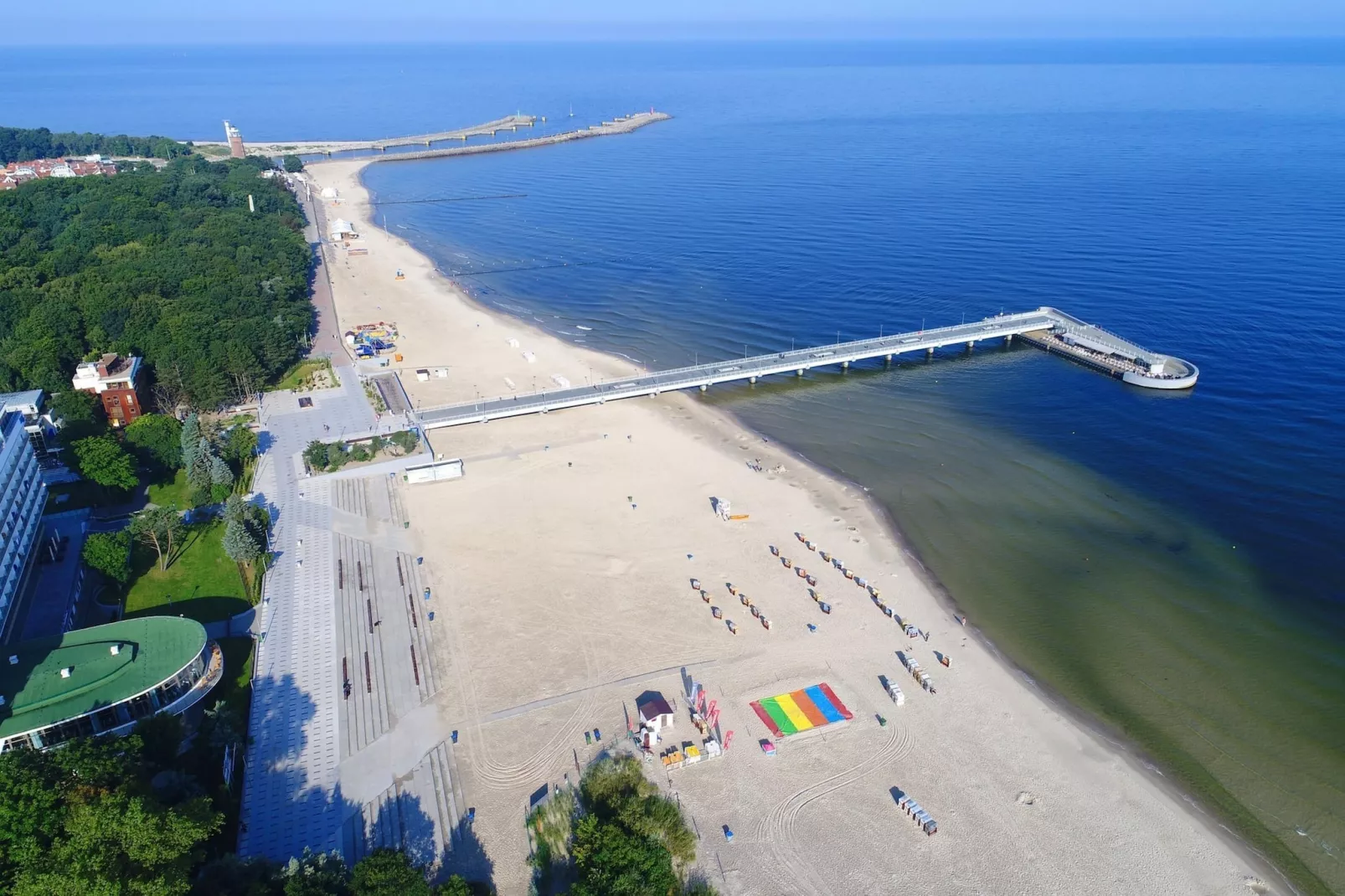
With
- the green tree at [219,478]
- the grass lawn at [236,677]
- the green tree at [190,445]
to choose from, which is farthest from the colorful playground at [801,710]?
the green tree at [190,445]

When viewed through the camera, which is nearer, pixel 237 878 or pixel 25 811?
pixel 25 811

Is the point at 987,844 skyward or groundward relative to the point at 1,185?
groundward

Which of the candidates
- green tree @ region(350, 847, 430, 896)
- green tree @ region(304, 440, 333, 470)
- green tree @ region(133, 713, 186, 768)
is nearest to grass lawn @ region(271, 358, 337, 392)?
green tree @ region(304, 440, 333, 470)

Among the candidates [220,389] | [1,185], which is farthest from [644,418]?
[1,185]

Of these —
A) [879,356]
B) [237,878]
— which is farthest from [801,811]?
[879,356]

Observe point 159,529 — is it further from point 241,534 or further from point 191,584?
point 241,534

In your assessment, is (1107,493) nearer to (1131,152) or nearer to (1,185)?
(1131,152)

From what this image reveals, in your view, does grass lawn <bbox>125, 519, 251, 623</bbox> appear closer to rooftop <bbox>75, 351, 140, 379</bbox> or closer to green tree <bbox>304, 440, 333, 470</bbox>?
green tree <bbox>304, 440, 333, 470</bbox>
